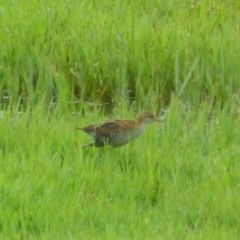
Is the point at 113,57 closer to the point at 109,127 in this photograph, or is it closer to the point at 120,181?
the point at 109,127

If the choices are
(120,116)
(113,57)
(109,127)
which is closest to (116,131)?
(109,127)

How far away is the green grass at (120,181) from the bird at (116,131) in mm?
59

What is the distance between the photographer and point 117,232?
16.3 feet

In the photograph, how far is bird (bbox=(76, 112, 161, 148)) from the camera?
6.07m

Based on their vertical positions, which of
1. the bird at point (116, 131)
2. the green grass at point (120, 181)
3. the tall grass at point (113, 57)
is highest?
the tall grass at point (113, 57)

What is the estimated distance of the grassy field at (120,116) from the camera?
5191 millimetres

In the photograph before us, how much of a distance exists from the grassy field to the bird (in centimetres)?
6

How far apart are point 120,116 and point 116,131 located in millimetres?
776

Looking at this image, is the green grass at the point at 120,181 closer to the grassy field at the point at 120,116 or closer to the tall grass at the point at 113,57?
the grassy field at the point at 120,116

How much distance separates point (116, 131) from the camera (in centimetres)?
611

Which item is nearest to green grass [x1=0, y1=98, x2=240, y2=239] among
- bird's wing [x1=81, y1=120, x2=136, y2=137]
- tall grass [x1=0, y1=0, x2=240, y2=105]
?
bird's wing [x1=81, y1=120, x2=136, y2=137]

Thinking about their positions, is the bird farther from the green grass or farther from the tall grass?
the tall grass

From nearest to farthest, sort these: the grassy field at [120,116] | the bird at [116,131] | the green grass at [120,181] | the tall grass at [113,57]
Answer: the green grass at [120,181] → the grassy field at [120,116] → the bird at [116,131] → the tall grass at [113,57]

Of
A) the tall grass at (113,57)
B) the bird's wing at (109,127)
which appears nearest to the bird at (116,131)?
the bird's wing at (109,127)
